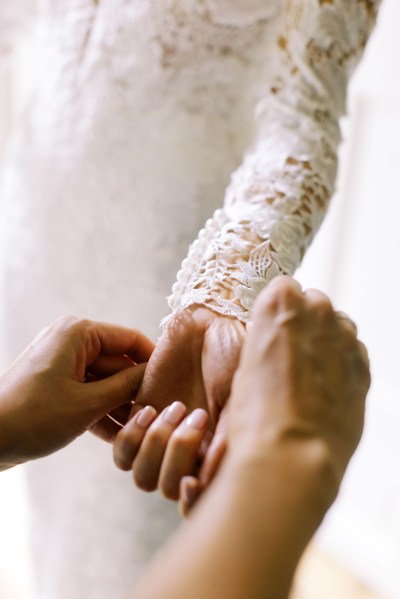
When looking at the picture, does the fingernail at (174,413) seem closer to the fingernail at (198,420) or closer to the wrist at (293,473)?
the fingernail at (198,420)

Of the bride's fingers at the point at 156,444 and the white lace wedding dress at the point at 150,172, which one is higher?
the white lace wedding dress at the point at 150,172

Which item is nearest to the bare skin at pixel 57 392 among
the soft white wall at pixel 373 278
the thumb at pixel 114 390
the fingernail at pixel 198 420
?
the thumb at pixel 114 390

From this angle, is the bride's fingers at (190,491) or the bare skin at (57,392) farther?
the bare skin at (57,392)

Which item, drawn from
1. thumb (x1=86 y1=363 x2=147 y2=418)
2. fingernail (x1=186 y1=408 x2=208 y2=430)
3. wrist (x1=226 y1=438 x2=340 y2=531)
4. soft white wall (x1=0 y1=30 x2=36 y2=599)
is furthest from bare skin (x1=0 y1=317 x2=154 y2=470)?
soft white wall (x1=0 y1=30 x2=36 y2=599)

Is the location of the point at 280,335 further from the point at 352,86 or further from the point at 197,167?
the point at 352,86

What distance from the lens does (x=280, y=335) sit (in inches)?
16.8

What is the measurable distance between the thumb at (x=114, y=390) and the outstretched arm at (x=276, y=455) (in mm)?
172

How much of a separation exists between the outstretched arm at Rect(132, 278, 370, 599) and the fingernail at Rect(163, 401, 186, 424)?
0.08m

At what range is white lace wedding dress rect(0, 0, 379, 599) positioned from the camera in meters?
0.66

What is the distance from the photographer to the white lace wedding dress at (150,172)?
0.66m

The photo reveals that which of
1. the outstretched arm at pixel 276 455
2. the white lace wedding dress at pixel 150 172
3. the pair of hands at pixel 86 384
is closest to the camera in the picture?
the outstretched arm at pixel 276 455

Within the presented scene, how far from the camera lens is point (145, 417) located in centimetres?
52

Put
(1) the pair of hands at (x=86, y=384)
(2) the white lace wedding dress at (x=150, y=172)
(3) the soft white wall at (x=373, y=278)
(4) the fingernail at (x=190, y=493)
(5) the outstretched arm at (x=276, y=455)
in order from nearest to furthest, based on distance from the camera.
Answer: (5) the outstretched arm at (x=276, y=455) → (4) the fingernail at (x=190, y=493) → (1) the pair of hands at (x=86, y=384) → (2) the white lace wedding dress at (x=150, y=172) → (3) the soft white wall at (x=373, y=278)

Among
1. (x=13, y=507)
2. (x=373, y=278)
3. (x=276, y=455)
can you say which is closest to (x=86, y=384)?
(x=276, y=455)
